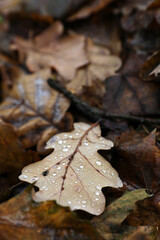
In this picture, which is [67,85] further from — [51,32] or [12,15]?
[12,15]

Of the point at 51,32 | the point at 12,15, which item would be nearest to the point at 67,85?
the point at 51,32

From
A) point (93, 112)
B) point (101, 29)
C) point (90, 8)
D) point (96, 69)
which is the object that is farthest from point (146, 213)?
point (90, 8)

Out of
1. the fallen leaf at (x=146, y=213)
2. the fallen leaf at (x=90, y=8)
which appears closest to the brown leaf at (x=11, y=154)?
the fallen leaf at (x=146, y=213)

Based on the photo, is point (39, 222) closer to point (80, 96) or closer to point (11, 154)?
point (11, 154)

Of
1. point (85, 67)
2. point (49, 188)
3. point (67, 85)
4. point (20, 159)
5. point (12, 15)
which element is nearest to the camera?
point (49, 188)

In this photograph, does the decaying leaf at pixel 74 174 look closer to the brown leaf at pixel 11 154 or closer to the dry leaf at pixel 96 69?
the brown leaf at pixel 11 154

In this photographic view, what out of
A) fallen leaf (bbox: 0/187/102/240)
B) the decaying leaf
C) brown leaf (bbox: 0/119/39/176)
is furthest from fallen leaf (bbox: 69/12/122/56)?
fallen leaf (bbox: 0/187/102/240)
